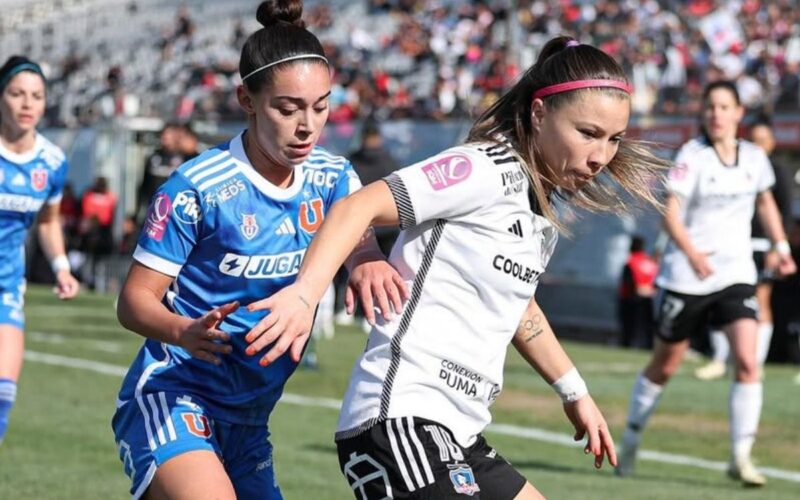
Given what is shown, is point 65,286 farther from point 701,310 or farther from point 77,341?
point 77,341

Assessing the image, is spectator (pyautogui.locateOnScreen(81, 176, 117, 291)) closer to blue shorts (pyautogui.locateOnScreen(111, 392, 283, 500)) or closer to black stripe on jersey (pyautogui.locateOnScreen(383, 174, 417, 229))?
blue shorts (pyautogui.locateOnScreen(111, 392, 283, 500))

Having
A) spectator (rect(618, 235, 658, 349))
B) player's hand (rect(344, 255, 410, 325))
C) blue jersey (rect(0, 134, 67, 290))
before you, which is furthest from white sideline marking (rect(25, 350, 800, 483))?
spectator (rect(618, 235, 658, 349))

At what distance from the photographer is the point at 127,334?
17625 mm

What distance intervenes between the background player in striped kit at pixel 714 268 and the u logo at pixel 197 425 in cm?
469

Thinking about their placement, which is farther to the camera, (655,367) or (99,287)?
(99,287)

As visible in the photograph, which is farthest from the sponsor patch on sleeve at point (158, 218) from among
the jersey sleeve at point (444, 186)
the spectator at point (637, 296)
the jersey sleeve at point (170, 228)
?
the spectator at point (637, 296)

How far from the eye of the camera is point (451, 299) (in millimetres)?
3965

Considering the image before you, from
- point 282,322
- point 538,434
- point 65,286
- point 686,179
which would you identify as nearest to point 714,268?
point 686,179

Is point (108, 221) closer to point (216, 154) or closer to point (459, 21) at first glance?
point (459, 21)

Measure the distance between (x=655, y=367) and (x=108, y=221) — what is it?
20.9 m

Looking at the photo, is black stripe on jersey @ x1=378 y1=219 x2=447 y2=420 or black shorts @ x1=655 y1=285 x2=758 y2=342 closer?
black stripe on jersey @ x1=378 y1=219 x2=447 y2=420

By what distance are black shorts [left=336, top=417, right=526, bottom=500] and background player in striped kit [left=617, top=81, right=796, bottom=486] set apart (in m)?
4.85

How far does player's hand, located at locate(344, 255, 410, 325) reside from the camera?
3865 mm

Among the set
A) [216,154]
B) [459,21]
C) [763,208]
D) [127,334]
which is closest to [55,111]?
[459,21]
